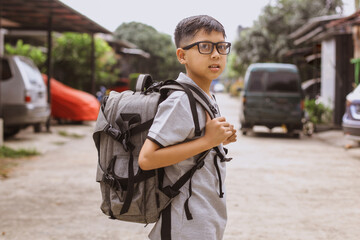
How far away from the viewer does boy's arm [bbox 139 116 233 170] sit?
1.96 metres

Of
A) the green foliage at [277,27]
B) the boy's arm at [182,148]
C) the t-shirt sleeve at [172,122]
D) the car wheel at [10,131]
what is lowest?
the car wheel at [10,131]

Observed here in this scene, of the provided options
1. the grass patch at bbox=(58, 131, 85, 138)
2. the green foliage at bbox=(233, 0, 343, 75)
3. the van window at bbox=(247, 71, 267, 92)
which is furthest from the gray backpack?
the green foliage at bbox=(233, 0, 343, 75)

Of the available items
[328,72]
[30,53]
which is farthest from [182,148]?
[30,53]

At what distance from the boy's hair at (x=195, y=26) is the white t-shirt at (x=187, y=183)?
16cm

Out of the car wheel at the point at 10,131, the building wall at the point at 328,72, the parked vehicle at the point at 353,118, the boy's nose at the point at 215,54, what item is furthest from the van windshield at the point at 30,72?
the boy's nose at the point at 215,54

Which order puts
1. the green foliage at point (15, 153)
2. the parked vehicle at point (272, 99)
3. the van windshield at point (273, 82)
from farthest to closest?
the van windshield at point (273, 82), the parked vehicle at point (272, 99), the green foliage at point (15, 153)

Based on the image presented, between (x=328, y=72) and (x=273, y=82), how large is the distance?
5.29 metres

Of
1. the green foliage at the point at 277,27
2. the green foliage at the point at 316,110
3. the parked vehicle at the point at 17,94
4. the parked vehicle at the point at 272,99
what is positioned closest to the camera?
the parked vehicle at the point at 17,94

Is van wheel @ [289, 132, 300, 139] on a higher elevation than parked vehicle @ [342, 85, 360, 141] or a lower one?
lower

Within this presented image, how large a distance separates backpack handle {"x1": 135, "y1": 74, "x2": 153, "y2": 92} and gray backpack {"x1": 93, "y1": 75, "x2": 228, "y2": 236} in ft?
0.10

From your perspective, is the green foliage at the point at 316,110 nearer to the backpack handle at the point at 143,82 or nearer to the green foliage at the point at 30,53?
A: the green foliage at the point at 30,53

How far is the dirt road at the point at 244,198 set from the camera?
483cm

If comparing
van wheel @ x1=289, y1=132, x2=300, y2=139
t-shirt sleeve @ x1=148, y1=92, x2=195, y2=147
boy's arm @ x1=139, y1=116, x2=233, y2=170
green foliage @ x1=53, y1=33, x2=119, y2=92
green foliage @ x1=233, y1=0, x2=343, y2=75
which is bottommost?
van wheel @ x1=289, y1=132, x2=300, y2=139

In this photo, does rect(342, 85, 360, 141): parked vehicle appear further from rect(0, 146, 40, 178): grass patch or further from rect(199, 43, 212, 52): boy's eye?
rect(199, 43, 212, 52): boy's eye
